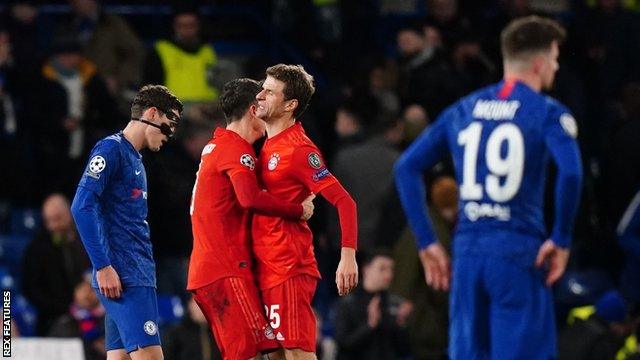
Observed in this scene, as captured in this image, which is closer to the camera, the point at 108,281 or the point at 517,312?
the point at 517,312

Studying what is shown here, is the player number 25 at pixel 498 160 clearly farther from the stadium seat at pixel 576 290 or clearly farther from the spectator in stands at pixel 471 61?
the spectator in stands at pixel 471 61

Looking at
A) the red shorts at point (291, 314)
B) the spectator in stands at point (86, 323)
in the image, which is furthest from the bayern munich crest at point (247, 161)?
the spectator in stands at point (86, 323)

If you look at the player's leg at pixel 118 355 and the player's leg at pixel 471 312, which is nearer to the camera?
the player's leg at pixel 471 312

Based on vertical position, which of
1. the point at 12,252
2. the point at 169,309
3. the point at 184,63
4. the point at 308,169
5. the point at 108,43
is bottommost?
the point at 169,309

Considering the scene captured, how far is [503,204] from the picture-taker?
8484 millimetres

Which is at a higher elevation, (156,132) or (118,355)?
(156,132)

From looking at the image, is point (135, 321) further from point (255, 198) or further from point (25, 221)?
point (25, 221)

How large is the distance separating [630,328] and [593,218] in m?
3.28

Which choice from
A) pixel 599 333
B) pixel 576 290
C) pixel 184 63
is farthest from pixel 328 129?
pixel 599 333

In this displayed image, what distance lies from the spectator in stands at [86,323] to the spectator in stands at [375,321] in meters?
1.94

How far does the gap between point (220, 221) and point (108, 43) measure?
740 cm

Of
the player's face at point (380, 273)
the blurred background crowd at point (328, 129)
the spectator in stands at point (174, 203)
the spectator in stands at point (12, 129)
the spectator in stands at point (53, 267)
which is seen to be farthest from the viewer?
the spectator in stands at point (12, 129)

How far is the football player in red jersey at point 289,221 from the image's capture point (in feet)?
30.3

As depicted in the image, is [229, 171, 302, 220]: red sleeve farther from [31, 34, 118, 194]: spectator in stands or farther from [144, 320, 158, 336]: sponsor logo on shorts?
[31, 34, 118, 194]: spectator in stands
